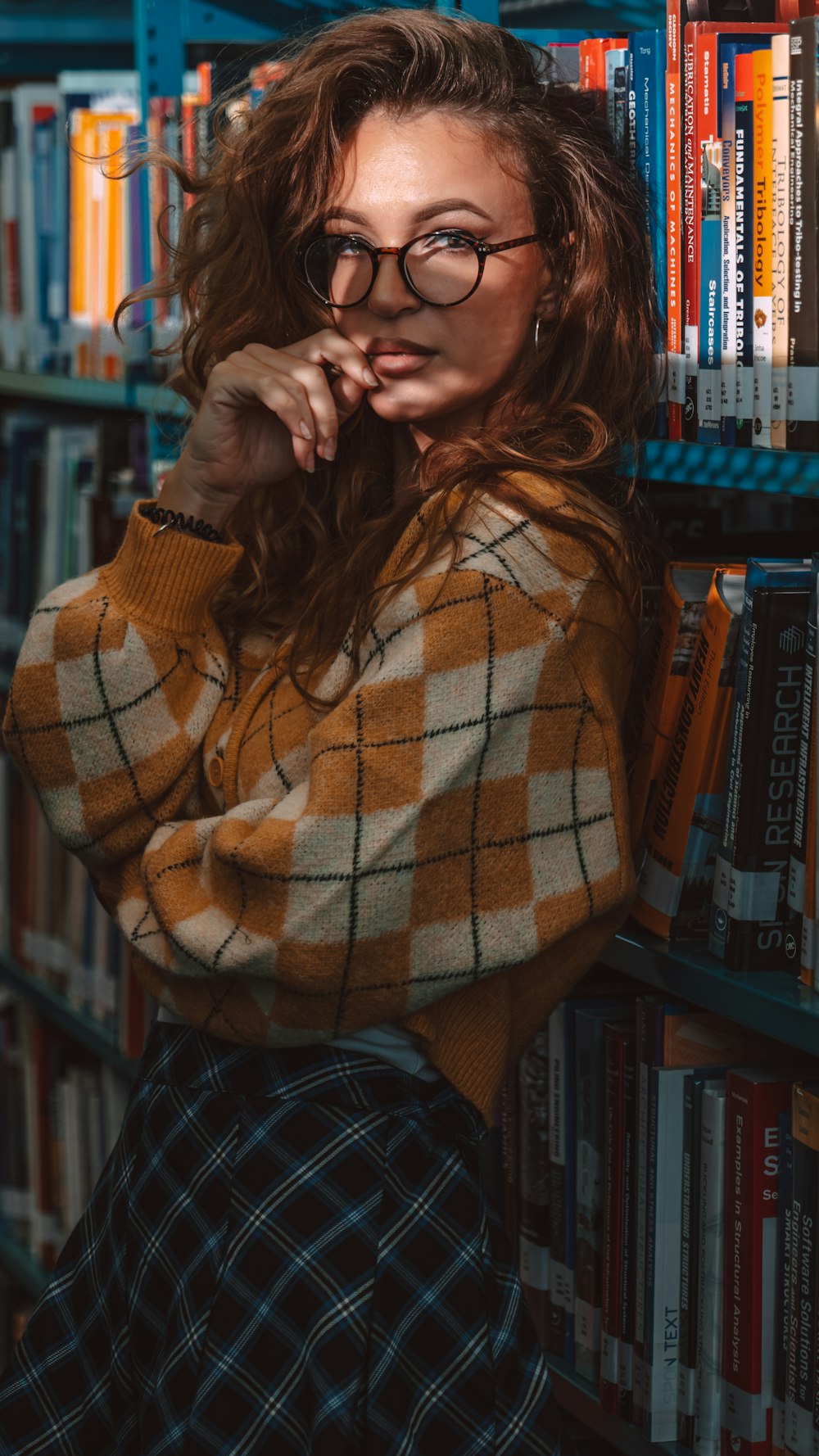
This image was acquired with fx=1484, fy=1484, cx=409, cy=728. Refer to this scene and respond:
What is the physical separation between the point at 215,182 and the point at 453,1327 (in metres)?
0.93

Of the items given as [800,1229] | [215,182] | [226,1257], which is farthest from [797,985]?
[215,182]

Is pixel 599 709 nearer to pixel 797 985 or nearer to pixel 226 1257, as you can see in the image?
pixel 797 985

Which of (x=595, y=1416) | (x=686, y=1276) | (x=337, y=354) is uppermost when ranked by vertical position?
(x=337, y=354)

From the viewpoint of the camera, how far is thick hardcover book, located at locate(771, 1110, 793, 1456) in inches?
42.1

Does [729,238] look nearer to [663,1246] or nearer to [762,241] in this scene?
[762,241]

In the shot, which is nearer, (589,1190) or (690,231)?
(690,231)

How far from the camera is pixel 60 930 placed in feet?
7.06

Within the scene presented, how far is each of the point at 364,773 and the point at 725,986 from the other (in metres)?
0.32

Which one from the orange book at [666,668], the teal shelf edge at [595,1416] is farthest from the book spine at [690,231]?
the teal shelf edge at [595,1416]

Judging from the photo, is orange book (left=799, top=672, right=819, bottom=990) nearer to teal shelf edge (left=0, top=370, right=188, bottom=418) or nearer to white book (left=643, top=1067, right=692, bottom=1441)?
white book (left=643, top=1067, right=692, bottom=1441)

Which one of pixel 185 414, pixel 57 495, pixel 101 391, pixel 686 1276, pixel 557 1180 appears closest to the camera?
pixel 686 1276

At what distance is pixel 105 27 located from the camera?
2.33 metres

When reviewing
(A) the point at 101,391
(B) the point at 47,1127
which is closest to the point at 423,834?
(A) the point at 101,391

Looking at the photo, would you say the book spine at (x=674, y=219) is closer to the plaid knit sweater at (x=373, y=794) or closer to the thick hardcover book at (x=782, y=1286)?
the plaid knit sweater at (x=373, y=794)
